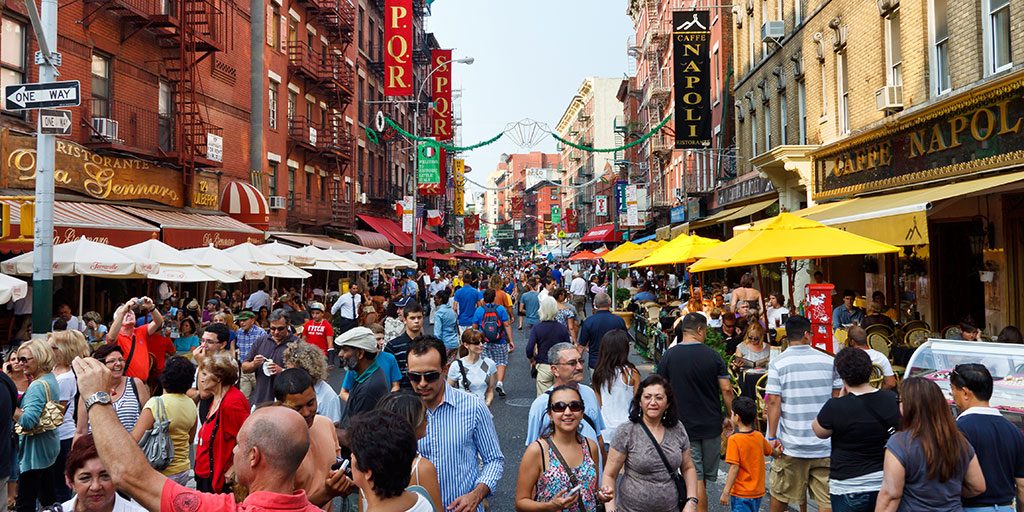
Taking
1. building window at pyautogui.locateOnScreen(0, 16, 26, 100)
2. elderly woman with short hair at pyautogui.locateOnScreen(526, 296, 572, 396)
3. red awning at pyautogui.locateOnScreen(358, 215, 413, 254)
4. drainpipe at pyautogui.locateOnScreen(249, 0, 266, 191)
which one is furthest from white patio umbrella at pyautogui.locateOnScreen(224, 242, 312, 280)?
red awning at pyautogui.locateOnScreen(358, 215, 413, 254)

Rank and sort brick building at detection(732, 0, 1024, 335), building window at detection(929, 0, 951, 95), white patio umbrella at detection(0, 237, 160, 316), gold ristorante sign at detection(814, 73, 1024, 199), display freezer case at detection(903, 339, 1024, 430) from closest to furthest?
display freezer case at detection(903, 339, 1024, 430), gold ristorante sign at detection(814, 73, 1024, 199), brick building at detection(732, 0, 1024, 335), white patio umbrella at detection(0, 237, 160, 316), building window at detection(929, 0, 951, 95)

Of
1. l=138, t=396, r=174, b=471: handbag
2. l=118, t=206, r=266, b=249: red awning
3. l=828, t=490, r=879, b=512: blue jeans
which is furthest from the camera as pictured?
l=118, t=206, r=266, b=249: red awning

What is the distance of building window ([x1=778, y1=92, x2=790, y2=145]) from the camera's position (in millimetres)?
21875

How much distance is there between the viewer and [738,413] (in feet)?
20.1

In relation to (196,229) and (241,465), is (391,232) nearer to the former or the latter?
(196,229)

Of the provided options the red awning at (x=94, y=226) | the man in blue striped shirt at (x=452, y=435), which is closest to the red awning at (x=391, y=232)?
the red awning at (x=94, y=226)

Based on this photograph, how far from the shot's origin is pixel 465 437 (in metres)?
4.74

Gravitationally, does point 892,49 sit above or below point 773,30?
below

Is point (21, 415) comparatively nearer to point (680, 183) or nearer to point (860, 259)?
point (860, 259)

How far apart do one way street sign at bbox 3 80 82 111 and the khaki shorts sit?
889cm

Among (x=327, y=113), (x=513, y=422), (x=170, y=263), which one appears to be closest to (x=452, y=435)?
(x=513, y=422)

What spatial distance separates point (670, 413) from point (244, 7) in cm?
2482

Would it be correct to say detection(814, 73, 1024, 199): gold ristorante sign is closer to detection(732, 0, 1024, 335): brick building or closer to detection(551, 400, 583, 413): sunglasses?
detection(732, 0, 1024, 335): brick building

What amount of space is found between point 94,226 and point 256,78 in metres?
13.0
